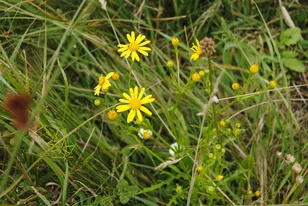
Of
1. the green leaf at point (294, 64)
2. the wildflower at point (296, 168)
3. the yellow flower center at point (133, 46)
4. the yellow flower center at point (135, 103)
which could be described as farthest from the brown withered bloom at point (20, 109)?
the green leaf at point (294, 64)

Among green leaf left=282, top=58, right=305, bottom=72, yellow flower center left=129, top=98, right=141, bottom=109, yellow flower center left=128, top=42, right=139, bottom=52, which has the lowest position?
green leaf left=282, top=58, right=305, bottom=72

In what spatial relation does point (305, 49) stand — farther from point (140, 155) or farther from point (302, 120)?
point (140, 155)

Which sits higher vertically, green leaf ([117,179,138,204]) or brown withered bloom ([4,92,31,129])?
brown withered bloom ([4,92,31,129])

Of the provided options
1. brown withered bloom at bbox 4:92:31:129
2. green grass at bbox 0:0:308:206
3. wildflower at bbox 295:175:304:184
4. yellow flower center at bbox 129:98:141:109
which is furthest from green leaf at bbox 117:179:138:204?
brown withered bloom at bbox 4:92:31:129

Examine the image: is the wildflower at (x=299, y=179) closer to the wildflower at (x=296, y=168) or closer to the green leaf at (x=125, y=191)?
the wildflower at (x=296, y=168)

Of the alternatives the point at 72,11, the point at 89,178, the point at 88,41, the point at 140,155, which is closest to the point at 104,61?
the point at 88,41

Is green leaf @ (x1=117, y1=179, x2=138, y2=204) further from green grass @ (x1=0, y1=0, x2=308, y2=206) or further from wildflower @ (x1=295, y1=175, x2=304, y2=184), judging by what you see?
wildflower @ (x1=295, y1=175, x2=304, y2=184)

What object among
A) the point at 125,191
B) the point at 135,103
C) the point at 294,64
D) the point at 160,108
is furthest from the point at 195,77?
the point at 294,64
